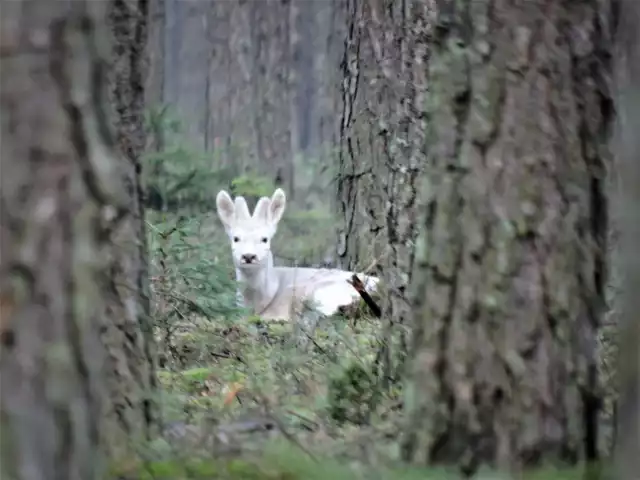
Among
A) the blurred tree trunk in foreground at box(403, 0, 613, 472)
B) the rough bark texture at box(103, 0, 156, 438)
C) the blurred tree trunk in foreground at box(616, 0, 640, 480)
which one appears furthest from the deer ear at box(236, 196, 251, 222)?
the blurred tree trunk in foreground at box(616, 0, 640, 480)

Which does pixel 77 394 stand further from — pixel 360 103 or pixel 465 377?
pixel 360 103

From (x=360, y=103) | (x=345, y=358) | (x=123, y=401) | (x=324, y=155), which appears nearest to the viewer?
(x=123, y=401)

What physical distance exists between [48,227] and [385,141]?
4.21 meters

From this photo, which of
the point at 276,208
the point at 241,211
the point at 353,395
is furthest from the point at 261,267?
the point at 353,395

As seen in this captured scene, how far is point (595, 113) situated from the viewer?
94.2 inches

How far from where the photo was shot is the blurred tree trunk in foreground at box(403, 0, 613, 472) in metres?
2.31

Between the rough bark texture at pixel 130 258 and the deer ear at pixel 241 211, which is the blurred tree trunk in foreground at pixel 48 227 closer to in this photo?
the rough bark texture at pixel 130 258

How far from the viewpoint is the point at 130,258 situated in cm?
283

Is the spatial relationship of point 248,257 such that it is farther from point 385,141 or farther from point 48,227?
point 48,227

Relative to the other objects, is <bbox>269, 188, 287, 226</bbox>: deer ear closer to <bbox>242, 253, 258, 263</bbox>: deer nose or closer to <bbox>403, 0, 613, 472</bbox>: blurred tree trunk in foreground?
<bbox>242, 253, 258, 263</bbox>: deer nose

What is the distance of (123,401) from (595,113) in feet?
4.98

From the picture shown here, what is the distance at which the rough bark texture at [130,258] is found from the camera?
260 cm

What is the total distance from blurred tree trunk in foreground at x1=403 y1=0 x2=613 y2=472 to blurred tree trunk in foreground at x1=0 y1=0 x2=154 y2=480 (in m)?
0.93

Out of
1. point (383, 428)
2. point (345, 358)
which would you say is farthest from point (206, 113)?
point (383, 428)
